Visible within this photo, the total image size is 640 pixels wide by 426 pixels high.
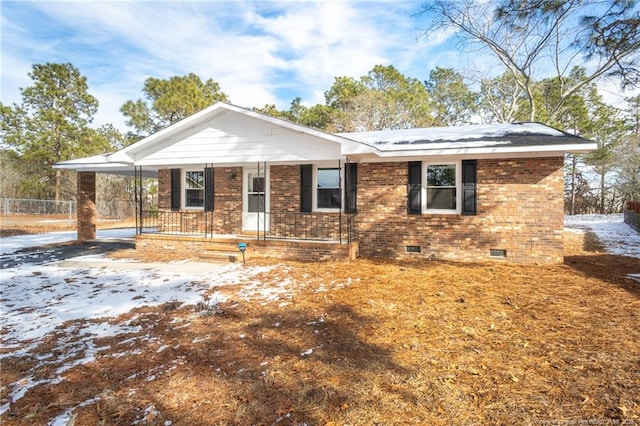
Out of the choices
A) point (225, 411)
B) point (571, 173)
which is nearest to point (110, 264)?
point (225, 411)

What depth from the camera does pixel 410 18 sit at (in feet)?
44.1

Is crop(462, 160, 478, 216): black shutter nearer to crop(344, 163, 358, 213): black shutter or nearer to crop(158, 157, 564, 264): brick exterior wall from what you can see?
crop(158, 157, 564, 264): brick exterior wall

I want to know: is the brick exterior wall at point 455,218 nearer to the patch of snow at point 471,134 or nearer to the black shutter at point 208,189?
the patch of snow at point 471,134

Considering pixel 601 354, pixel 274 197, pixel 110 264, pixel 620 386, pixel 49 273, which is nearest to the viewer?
pixel 620 386

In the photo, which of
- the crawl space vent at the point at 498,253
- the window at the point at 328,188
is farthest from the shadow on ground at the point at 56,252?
the crawl space vent at the point at 498,253

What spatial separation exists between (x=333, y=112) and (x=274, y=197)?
16.8 meters

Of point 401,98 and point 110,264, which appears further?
point 401,98

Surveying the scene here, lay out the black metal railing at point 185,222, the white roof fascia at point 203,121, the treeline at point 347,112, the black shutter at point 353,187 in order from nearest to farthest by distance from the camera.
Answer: the white roof fascia at point 203,121 < the black shutter at point 353,187 < the black metal railing at point 185,222 < the treeline at point 347,112

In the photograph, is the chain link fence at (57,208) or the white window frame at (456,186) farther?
the chain link fence at (57,208)

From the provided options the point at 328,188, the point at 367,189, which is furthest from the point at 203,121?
the point at 367,189

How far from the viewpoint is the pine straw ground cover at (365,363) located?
8.17 feet

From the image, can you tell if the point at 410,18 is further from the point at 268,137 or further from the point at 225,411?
the point at 225,411

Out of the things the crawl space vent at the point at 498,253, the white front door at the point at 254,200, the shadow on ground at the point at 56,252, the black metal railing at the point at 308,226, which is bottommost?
the shadow on ground at the point at 56,252

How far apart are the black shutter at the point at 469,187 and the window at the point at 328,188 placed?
3.50 metres
